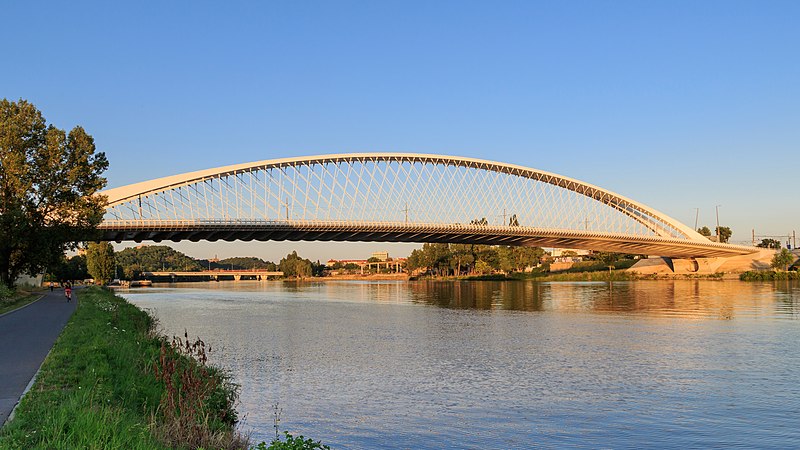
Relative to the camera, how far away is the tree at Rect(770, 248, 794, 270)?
95.6 meters

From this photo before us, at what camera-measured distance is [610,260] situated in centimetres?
12812

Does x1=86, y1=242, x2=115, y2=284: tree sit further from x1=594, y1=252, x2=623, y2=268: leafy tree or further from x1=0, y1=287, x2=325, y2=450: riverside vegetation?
x1=0, y1=287, x2=325, y2=450: riverside vegetation

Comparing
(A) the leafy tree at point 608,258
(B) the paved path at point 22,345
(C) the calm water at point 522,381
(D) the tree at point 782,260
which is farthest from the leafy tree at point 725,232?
(B) the paved path at point 22,345

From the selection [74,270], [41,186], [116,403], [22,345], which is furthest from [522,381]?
[74,270]

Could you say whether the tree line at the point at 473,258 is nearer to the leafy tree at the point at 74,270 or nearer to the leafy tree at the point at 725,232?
the leafy tree at the point at 725,232

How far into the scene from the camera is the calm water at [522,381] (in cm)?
1231

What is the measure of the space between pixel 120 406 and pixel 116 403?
44 cm

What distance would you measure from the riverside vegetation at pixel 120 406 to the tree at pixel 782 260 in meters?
99.8

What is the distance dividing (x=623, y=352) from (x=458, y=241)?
5237cm

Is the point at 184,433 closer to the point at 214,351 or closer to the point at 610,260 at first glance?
the point at 214,351

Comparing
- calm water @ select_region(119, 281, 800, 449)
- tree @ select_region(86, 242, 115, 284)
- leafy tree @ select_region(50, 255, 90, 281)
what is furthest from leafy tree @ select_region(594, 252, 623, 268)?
calm water @ select_region(119, 281, 800, 449)

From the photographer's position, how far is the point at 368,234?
68125 mm

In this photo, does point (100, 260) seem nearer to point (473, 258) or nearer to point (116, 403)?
point (473, 258)

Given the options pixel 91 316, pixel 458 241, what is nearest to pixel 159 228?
pixel 458 241
